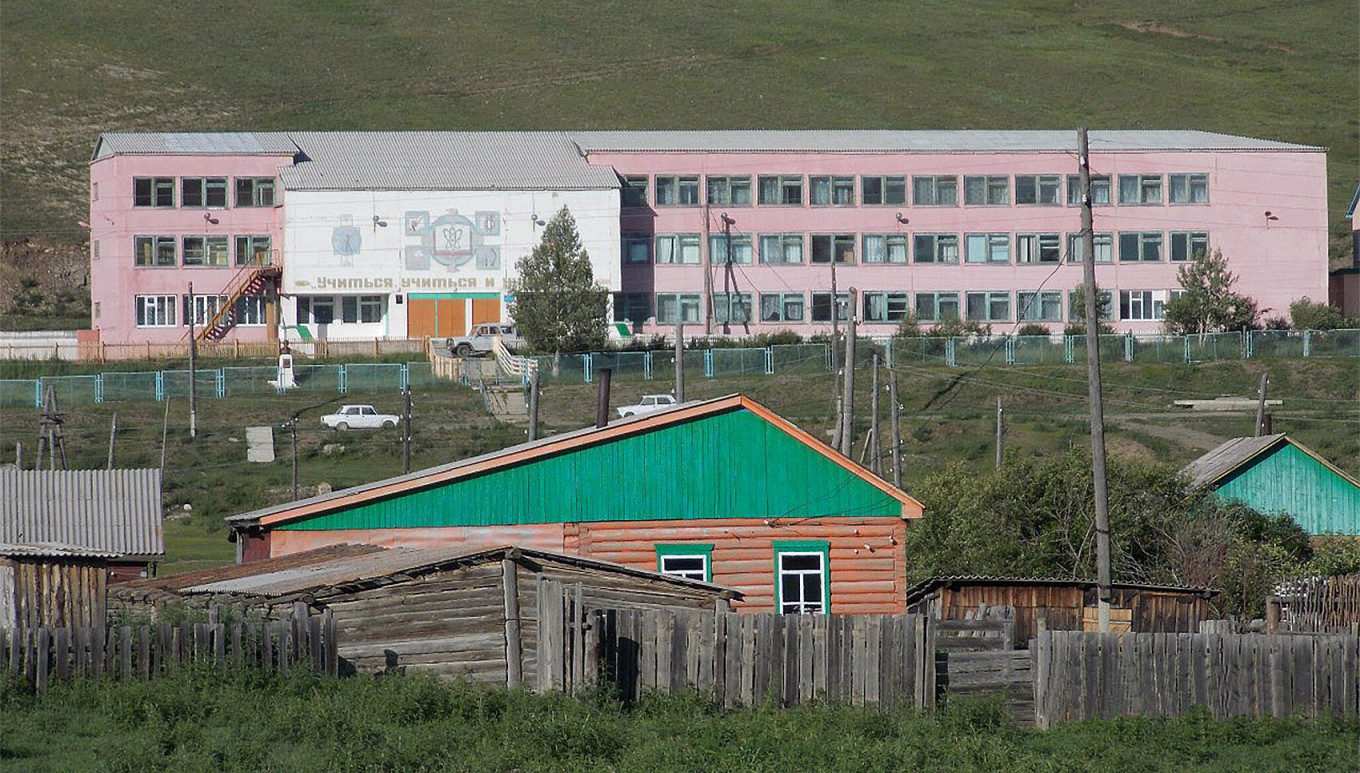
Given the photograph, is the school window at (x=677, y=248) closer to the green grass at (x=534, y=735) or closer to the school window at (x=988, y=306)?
the school window at (x=988, y=306)

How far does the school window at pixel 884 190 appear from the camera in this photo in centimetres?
9181

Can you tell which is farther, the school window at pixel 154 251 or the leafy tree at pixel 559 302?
the school window at pixel 154 251

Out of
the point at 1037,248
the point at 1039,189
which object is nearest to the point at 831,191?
the point at 1039,189

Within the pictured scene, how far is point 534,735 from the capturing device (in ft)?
58.2

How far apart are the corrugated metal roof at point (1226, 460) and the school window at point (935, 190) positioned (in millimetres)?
46970

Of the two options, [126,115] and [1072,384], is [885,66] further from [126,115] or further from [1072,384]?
[1072,384]

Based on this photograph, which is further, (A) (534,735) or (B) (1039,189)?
(B) (1039,189)

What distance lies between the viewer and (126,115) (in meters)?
133

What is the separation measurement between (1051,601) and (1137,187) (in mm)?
64887

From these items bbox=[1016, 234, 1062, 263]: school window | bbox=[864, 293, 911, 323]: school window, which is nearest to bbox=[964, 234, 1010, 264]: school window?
bbox=[1016, 234, 1062, 263]: school window

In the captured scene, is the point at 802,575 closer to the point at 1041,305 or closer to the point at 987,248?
the point at 1041,305

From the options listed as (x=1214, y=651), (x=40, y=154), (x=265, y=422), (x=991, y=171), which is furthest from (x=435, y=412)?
(x=40, y=154)

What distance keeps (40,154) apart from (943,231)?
65042mm

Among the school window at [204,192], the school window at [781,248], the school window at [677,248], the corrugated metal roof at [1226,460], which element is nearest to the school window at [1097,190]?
the school window at [781,248]
